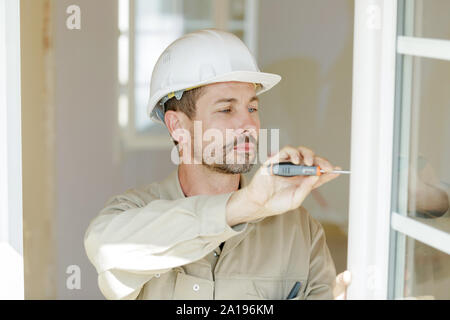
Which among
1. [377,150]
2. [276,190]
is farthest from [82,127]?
[377,150]

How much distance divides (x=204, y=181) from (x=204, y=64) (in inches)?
15.6

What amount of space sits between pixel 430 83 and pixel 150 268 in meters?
0.81

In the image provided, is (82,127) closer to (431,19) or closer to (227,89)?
(227,89)

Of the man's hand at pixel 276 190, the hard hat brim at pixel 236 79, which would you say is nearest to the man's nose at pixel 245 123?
the hard hat brim at pixel 236 79

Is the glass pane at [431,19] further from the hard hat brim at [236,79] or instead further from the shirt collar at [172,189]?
the shirt collar at [172,189]

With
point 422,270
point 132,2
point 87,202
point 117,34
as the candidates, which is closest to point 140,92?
point 132,2

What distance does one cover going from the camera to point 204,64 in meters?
2.09

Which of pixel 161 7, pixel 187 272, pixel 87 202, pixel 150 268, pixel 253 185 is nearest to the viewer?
pixel 253 185

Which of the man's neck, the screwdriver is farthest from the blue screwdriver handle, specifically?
the man's neck

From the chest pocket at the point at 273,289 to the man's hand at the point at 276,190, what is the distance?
0.40 metres

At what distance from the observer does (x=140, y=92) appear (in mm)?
5898

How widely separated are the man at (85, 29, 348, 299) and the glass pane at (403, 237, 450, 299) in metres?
0.20

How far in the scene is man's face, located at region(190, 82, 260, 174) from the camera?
210cm
